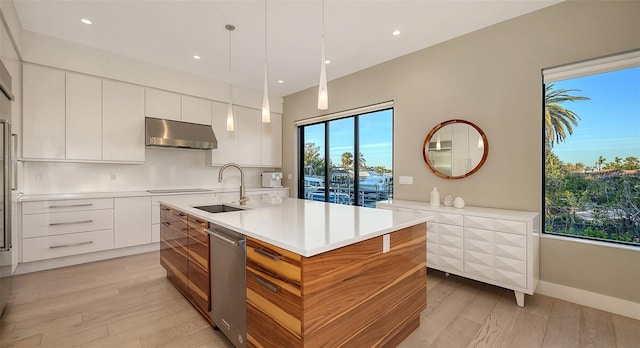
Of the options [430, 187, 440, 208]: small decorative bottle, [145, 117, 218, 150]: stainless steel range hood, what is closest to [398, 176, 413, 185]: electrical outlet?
[430, 187, 440, 208]: small decorative bottle

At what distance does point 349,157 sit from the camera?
463 cm

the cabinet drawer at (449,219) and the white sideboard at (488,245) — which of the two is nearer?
the white sideboard at (488,245)

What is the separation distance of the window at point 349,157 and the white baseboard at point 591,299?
2035 mm

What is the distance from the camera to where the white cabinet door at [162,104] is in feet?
13.2

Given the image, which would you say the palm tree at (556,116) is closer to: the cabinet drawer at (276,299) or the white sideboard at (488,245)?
the white sideboard at (488,245)

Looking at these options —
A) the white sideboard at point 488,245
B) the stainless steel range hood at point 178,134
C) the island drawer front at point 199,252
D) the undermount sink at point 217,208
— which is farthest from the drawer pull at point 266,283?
the stainless steel range hood at point 178,134

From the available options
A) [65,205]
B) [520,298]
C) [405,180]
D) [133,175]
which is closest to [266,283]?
[520,298]

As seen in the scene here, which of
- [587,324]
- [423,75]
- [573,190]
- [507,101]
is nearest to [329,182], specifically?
[423,75]

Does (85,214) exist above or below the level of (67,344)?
above

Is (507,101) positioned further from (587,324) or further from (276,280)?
(276,280)

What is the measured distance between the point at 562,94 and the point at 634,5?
2.51 feet

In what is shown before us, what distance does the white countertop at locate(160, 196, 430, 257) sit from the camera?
129 cm

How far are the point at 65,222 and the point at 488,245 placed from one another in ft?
15.2

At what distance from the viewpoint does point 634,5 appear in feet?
7.13
